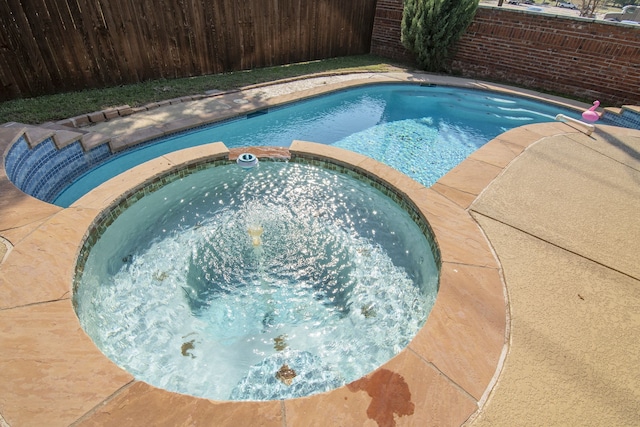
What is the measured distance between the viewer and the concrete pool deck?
176cm

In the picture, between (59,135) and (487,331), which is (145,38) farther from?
(487,331)

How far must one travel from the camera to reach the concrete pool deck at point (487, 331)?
1.76 meters

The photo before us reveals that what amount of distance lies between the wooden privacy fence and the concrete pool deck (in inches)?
137

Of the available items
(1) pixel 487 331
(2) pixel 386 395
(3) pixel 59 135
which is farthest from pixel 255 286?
(3) pixel 59 135

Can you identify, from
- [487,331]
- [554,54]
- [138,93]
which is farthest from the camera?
[554,54]

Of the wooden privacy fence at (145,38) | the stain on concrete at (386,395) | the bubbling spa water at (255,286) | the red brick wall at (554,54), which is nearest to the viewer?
the stain on concrete at (386,395)

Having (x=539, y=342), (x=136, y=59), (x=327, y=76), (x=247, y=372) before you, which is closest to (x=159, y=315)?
(x=247, y=372)

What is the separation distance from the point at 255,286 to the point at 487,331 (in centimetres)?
193

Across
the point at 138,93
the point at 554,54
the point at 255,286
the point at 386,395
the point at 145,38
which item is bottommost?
the point at 255,286

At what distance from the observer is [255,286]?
3014 millimetres

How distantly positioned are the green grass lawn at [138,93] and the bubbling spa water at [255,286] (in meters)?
2.87

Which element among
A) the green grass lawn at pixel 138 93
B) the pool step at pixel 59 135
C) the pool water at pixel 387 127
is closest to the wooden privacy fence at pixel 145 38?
the green grass lawn at pixel 138 93

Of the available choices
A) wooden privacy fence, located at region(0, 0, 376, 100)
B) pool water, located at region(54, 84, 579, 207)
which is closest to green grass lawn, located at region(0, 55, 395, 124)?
wooden privacy fence, located at region(0, 0, 376, 100)

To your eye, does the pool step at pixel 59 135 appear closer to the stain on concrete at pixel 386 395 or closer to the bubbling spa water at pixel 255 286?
the bubbling spa water at pixel 255 286
